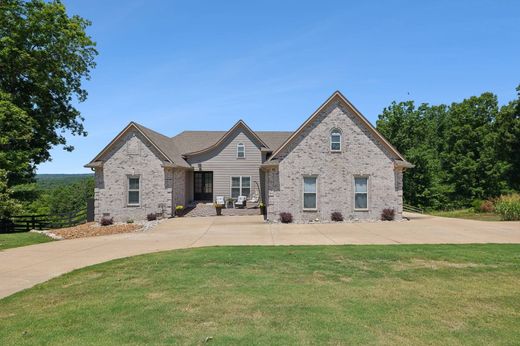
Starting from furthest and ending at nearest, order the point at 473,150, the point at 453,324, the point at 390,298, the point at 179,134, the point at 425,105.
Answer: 1. the point at 425,105
2. the point at 473,150
3. the point at 179,134
4. the point at 390,298
5. the point at 453,324

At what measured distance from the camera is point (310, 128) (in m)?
23.9

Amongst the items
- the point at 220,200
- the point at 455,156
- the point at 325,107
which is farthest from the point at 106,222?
the point at 455,156

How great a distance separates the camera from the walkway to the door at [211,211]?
1125 inches

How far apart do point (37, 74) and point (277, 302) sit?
26488mm

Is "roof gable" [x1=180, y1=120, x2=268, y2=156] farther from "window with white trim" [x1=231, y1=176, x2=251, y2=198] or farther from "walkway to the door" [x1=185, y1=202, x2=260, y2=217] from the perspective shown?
"walkway to the door" [x1=185, y1=202, x2=260, y2=217]

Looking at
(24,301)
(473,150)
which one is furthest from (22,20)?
(473,150)

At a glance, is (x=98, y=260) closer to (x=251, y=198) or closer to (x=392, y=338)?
(x=392, y=338)

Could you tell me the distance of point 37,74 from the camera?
2641cm

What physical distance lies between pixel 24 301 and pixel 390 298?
7008mm

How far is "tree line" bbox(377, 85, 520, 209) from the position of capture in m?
43.5

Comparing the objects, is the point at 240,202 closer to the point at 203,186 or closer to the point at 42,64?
the point at 203,186

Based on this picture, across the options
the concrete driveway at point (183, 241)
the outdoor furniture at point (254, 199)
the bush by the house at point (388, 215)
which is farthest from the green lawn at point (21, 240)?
the bush by the house at point (388, 215)

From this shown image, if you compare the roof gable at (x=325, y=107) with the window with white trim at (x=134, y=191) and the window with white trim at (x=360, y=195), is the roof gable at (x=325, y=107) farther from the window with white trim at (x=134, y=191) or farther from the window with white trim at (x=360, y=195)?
the window with white trim at (x=134, y=191)

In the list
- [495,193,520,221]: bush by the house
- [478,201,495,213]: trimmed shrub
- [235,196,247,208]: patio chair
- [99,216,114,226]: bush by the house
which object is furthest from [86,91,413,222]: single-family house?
[478,201,495,213]: trimmed shrub
